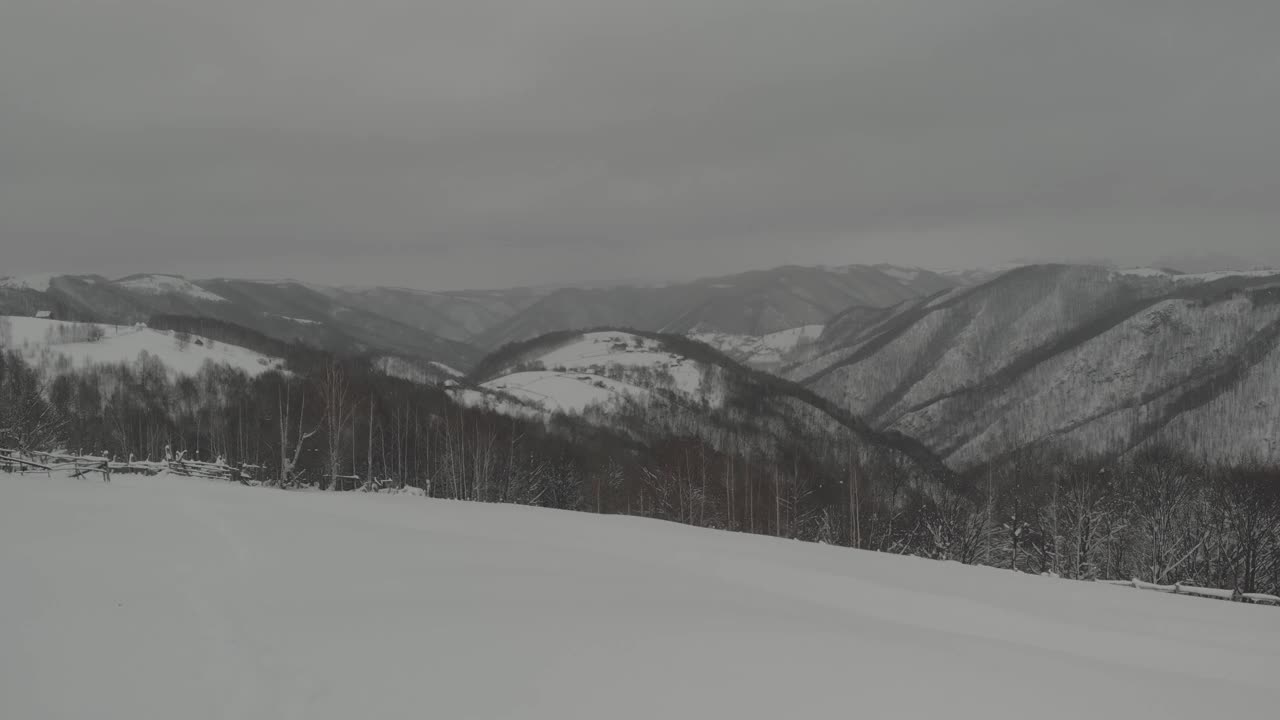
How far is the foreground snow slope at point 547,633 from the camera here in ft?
22.4

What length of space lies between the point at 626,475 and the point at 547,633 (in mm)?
96631

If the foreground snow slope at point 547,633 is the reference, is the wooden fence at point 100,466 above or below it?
above

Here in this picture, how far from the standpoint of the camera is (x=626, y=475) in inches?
4087

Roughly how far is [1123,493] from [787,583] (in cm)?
7461

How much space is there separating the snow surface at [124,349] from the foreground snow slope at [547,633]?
154162 mm

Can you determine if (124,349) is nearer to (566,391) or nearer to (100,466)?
(566,391)

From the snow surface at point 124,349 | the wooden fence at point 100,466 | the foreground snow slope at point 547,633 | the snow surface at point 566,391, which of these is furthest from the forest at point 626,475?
the snow surface at point 566,391

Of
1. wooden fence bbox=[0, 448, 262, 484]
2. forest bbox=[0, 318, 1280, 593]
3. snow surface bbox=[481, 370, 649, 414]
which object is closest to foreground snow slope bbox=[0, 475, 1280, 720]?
wooden fence bbox=[0, 448, 262, 484]

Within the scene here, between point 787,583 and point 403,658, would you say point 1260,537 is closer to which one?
point 787,583

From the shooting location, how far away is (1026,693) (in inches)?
293

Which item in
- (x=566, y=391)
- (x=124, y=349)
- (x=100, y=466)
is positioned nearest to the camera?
(x=100, y=466)

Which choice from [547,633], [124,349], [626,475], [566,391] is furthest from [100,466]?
[124,349]

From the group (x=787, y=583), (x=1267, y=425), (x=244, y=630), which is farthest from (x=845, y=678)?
(x=1267, y=425)

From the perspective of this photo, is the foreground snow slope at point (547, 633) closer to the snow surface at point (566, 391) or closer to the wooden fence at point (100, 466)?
the wooden fence at point (100, 466)
